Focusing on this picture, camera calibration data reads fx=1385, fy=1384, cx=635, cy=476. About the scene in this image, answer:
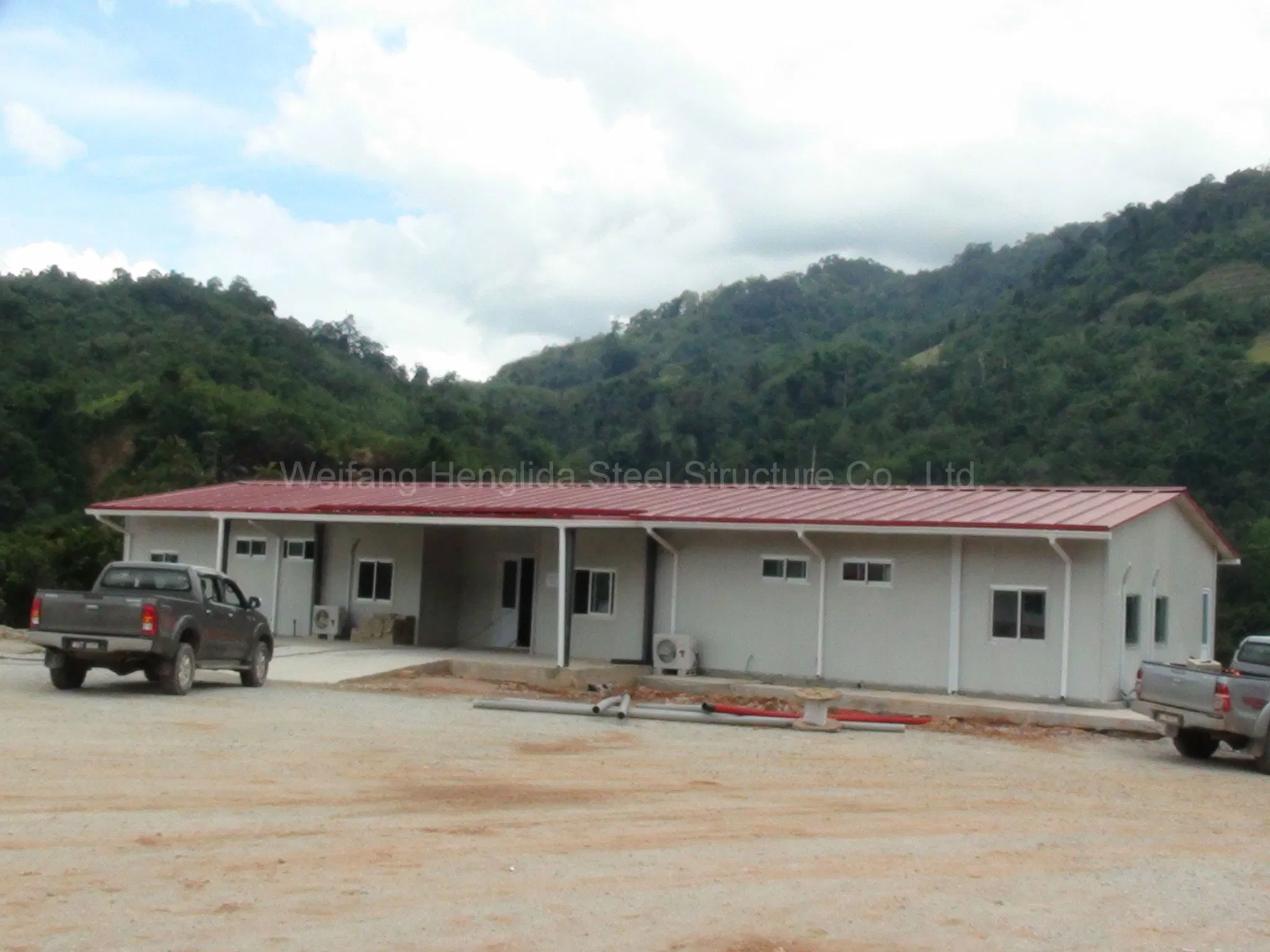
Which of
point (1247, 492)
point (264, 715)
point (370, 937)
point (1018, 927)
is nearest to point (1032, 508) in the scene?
point (264, 715)

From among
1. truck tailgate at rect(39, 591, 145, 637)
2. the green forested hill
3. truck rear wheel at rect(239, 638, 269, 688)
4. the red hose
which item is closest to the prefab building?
the red hose

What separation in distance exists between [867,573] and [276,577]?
558 inches

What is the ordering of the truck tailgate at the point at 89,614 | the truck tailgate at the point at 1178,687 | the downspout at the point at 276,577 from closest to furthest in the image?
1. the truck tailgate at the point at 1178,687
2. the truck tailgate at the point at 89,614
3. the downspout at the point at 276,577

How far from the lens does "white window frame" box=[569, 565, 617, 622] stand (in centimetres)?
2648

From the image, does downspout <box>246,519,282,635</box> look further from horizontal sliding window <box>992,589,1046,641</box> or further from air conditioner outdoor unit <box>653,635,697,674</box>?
horizontal sliding window <box>992,589,1046,641</box>

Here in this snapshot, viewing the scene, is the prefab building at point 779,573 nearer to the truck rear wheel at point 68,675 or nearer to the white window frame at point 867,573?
the white window frame at point 867,573

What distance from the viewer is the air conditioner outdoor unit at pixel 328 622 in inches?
1162

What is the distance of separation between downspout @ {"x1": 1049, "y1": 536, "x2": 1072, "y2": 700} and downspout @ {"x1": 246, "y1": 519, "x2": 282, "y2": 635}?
17332 millimetres

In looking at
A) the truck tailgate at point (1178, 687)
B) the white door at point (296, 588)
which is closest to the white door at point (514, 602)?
the white door at point (296, 588)


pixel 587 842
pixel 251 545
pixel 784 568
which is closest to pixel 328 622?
pixel 251 545

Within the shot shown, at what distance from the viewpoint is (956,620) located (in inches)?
885

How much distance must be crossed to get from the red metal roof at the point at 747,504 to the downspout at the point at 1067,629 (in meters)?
0.73

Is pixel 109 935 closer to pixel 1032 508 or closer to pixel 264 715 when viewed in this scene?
pixel 264 715

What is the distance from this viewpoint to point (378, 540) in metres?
30.0
